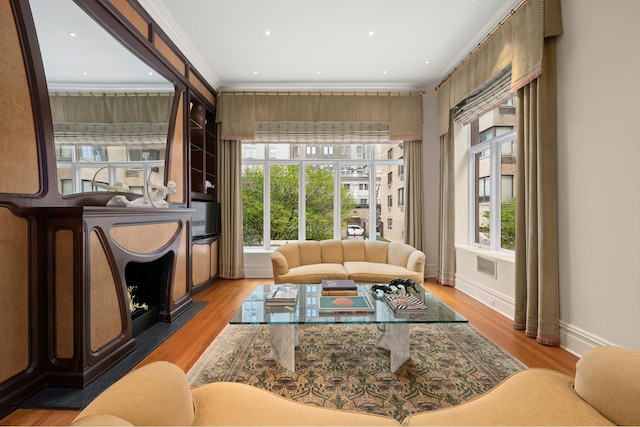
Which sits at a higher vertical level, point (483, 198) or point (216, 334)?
point (483, 198)

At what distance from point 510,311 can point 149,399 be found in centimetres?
341

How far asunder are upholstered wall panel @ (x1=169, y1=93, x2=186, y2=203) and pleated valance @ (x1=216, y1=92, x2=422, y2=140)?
1.12 metres

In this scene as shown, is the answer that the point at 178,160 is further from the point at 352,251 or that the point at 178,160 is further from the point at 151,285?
the point at 352,251

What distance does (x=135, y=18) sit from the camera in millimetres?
2656

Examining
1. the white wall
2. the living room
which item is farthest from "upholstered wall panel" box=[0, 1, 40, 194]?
the white wall

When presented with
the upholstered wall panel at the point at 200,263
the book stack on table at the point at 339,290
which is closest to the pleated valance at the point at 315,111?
the upholstered wall panel at the point at 200,263

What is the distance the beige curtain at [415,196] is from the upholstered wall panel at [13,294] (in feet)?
14.7

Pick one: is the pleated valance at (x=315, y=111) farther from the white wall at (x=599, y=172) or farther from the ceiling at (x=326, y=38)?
the white wall at (x=599, y=172)

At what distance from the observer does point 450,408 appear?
110 centimetres

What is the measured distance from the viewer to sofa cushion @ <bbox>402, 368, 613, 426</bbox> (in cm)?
103

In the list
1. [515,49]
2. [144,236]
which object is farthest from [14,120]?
[515,49]

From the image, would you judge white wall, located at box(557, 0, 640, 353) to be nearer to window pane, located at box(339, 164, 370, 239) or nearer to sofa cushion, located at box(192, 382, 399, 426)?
sofa cushion, located at box(192, 382, 399, 426)

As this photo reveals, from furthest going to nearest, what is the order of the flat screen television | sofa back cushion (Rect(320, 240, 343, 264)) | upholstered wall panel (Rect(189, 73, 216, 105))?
sofa back cushion (Rect(320, 240, 343, 264)), the flat screen television, upholstered wall panel (Rect(189, 73, 216, 105))

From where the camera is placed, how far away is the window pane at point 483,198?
3947mm
